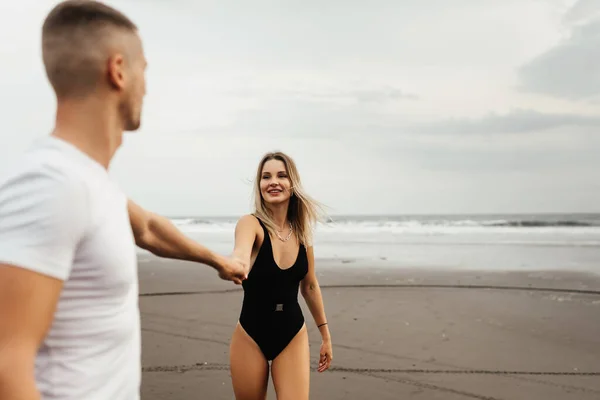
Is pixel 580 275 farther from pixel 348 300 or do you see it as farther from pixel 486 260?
pixel 348 300

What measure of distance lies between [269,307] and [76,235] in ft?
9.07

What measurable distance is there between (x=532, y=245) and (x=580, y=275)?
9613mm

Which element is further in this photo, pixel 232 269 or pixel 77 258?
pixel 232 269

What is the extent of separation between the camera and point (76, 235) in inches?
40.8

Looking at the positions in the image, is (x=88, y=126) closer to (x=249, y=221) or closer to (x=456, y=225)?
(x=249, y=221)

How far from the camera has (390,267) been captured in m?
14.9

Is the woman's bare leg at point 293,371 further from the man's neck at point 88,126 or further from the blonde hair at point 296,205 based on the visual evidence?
the man's neck at point 88,126

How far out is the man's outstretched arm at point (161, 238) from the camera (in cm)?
172

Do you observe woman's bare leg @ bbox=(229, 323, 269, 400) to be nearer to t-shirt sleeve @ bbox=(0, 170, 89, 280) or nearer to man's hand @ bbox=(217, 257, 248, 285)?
man's hand @ bbox=(217, 257, 248, 285)

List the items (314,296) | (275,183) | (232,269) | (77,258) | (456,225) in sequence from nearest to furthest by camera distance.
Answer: (77,258) < (232,269) < (275,183) < (314,296) < (456,225)

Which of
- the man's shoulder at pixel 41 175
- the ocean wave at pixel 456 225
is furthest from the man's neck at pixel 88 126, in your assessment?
the ocean wave at pixel 456 225

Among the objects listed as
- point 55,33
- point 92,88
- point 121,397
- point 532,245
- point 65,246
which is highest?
point 55,33

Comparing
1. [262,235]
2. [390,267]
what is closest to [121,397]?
[262,235]

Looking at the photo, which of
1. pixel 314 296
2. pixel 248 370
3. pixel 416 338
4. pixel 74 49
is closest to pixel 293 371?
pixel 248 370
